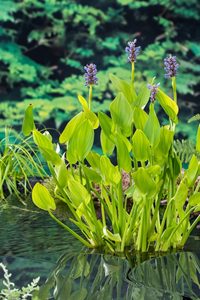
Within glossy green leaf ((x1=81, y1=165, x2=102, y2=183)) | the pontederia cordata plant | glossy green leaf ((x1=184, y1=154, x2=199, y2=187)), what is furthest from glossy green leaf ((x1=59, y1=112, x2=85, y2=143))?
glossy green leaf ((x1=184, y1=154, x2=199, y2=187))

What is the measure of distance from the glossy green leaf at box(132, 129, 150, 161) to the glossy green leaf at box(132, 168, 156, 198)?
3.0 inches

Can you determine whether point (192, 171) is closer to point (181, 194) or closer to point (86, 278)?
point (181, 194)

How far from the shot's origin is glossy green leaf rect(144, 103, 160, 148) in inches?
25.0

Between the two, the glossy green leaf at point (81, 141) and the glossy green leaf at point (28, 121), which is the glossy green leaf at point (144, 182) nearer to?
the glossy green leaf at point (81, 141)

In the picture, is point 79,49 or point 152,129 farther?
point 79,49

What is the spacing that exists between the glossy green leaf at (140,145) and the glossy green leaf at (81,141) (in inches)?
3.7

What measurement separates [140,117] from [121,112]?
72mm

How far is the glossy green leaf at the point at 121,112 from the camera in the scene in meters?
0.62

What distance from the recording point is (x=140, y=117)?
0.69 meters

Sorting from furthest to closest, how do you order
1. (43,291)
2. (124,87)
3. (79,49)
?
(79,49) → (124,87) → (43,291)

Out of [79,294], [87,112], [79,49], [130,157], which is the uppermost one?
[79,49]

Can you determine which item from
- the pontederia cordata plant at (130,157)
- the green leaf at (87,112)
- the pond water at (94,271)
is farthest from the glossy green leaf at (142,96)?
the pond water at (94,271)

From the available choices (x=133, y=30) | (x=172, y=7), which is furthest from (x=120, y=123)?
(x=172, y=7)

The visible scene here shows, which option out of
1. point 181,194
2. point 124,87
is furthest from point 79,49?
point 181,194
